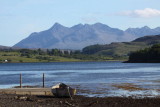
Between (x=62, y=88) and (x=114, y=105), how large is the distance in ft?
34.1

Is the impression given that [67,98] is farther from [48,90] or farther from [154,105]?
[154,105]

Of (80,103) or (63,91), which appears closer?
(80,103)

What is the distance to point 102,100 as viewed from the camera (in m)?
44.7

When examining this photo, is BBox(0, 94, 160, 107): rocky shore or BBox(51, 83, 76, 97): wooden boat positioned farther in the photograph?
BBox(51, 83, 76, 97): wooden boat

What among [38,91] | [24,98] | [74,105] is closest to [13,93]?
[38,91]

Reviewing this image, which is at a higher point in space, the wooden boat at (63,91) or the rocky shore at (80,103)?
the wooden boat at (63,91)

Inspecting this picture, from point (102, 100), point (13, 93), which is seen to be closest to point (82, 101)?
point (102, 100)

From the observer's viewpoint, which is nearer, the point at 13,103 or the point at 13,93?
the point at 13,103

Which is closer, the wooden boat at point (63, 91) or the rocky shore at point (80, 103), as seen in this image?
the rocky shore at point (80, 103)

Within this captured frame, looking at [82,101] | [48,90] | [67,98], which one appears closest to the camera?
[82,101]

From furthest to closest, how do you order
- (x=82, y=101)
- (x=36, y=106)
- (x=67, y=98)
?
(x=67, y=98)
(x=82, y=101)
(x=36, y=106)

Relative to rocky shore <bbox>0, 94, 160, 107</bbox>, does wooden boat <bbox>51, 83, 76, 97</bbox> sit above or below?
above

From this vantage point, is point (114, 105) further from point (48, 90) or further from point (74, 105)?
point (48, 90)

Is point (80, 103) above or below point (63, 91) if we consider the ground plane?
below
